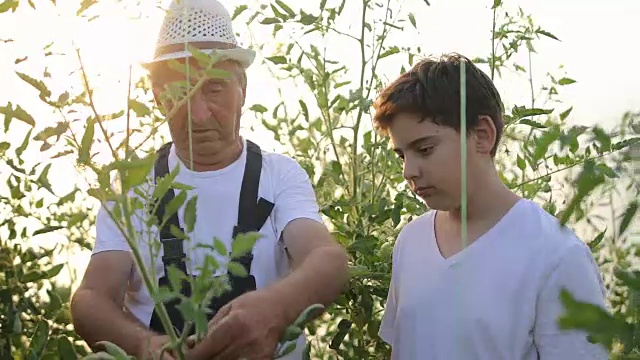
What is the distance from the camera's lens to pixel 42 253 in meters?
2.04

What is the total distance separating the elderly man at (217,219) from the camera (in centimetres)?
146

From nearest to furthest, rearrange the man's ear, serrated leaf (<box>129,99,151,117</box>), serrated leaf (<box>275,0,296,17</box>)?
serrated leaf (<box>129,99,151,117</box>)
the man's ear
serrated leaf (<box>275,0,296,17</box>)

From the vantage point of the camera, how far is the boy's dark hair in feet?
5.09

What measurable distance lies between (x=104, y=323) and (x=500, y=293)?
2.04 feet

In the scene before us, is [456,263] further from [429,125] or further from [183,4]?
[183,4]

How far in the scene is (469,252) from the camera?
58.4 inches

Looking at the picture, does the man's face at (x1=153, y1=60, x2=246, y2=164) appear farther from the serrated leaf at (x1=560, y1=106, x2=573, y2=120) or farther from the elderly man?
the serrated leaf at (x1=560, y1=106, x2=573, y2=120)

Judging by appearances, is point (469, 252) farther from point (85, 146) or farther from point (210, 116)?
point (85, 146)

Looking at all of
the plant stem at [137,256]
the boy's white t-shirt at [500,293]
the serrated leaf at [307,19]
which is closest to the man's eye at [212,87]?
the serrated leaf at [307,19]

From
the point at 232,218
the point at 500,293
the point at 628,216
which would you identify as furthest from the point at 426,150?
the point at 628,216

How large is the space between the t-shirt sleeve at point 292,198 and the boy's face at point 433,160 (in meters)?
0.22

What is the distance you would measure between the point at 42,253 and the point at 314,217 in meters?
0.73

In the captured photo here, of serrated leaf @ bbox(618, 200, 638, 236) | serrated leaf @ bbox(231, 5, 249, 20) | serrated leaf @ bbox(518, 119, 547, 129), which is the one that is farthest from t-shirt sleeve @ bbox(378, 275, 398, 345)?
serrated leaf @ bbox(618, 200, 638, 236)

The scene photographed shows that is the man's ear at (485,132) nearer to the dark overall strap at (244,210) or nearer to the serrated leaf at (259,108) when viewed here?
the dark overall strap at (244,210)
